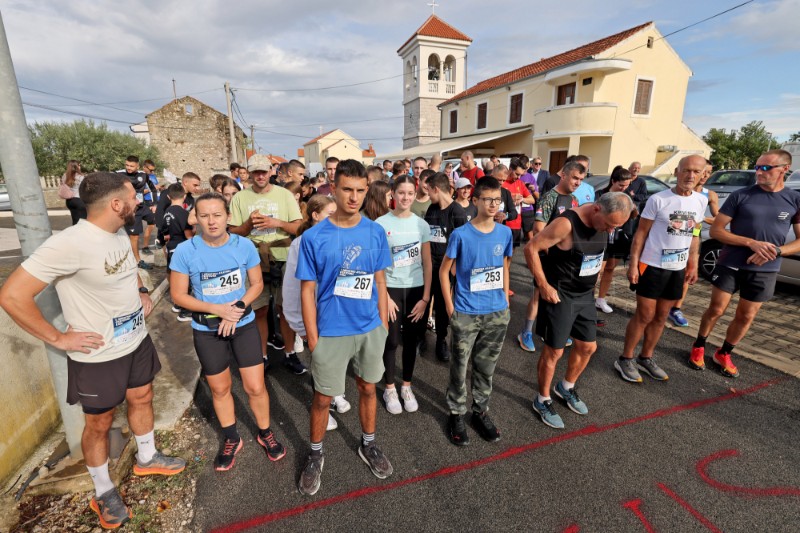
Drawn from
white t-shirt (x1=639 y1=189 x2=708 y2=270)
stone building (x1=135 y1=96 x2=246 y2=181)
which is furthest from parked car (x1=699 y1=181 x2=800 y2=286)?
stone building (x1=135 y1=96 x2=246 y2=181)

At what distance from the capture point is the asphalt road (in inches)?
90.4

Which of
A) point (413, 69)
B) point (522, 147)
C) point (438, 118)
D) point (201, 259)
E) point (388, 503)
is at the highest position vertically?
point (413, 69)

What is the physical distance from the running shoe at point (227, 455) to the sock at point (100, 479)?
616mm

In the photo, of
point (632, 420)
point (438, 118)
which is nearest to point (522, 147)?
point (438, 118)

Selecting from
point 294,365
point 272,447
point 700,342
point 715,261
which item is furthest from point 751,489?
point 715,261

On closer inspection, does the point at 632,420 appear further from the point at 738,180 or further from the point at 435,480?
the point at 738,180

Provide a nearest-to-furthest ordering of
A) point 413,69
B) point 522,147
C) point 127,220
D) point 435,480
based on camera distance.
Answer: point 127,220
point 435,480
point 522,147
point 413,69

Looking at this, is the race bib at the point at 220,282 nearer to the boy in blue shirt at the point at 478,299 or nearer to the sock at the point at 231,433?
the sock at the point at 231,433

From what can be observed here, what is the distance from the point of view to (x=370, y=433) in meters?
2.70

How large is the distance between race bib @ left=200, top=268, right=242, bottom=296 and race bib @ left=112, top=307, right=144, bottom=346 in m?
0.40

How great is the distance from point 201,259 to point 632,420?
144 inches

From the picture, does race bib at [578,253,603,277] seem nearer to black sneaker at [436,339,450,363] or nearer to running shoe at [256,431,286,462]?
black sneaker at [436,339,450,363]

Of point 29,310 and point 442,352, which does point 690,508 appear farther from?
point 29,310

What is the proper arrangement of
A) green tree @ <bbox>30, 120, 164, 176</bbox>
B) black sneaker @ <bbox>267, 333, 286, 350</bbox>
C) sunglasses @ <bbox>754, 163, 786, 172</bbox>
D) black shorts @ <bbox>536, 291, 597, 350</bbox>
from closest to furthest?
black shorts @ <bbox>536, 291, 597, 350</bbox>
sunglasses @ <bbox>754, 163, 786, 172</bbox>
black sneaker @ <bbox>267, 333, 286, 350</bbox>
green tree @ <bbox>30, 120, 164, 176</bbox>
